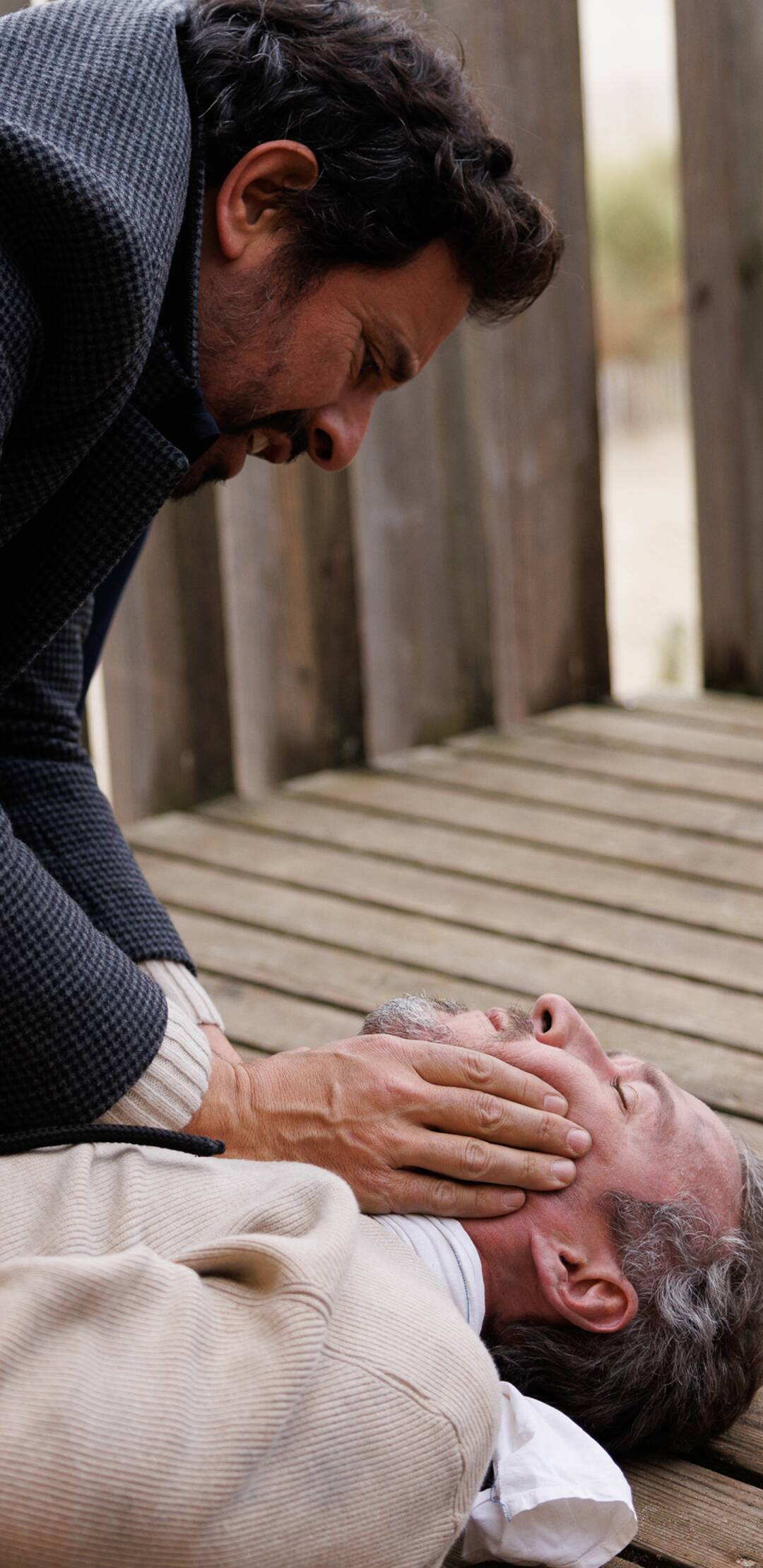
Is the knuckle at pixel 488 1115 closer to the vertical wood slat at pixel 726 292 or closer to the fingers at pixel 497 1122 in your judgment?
the fingers at pixel 497 1122

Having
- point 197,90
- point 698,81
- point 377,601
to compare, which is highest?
point 698,81

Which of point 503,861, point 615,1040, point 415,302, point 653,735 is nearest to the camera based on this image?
point 415,302

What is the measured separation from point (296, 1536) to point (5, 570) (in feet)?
3.03

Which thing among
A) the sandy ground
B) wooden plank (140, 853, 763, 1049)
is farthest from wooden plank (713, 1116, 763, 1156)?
the sandy ground

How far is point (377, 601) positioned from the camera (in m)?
3.53

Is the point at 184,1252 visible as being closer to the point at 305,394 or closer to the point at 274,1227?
the point at 274,1227

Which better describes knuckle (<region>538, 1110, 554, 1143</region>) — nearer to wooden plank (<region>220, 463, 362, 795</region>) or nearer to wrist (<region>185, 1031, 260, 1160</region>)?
wrist (<region>185, 1031, 260, 1160</region>)

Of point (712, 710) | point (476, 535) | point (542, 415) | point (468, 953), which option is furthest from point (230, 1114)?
point (712, 710)

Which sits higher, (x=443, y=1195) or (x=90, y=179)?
(x=90, y=179)

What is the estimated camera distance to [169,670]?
10.4 feet

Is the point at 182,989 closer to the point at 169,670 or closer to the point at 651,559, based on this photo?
the point at 169,670

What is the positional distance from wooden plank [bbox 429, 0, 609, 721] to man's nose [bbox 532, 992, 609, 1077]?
211cm

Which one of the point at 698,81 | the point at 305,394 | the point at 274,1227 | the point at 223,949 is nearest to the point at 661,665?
the point at 698,81

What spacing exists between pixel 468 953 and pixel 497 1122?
112cm
